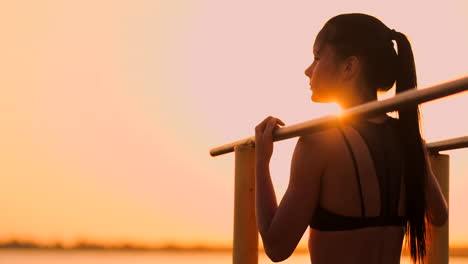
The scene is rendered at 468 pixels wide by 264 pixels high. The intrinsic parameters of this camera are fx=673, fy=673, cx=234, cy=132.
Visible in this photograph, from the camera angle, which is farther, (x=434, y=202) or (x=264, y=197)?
(x=434, y=202)

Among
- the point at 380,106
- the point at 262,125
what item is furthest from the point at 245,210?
the point at 380,106

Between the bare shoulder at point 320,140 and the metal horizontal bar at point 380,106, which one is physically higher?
the bare shoulder at point 320,140

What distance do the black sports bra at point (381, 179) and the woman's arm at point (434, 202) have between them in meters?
0.17

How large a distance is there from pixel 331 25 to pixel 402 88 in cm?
31

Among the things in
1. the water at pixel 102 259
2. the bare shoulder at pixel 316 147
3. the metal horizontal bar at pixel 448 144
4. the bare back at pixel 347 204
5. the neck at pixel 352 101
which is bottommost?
the bare back at pixel 347 204

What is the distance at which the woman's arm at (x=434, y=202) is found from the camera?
7.68ft

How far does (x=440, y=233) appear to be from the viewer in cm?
262

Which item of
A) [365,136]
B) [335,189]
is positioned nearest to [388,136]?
[365,136]

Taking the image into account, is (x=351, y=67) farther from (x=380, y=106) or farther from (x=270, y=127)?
(x=380, y=106)

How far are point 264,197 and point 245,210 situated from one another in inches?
8.9

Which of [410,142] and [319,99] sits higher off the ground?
[319,99]

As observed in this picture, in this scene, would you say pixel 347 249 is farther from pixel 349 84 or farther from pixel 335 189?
pixel 349 84

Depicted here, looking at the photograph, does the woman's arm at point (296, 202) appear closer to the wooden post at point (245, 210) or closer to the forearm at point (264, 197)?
the forearm at point (264, 197)

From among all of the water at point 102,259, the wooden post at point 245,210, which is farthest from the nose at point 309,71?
the water at point 102,259
